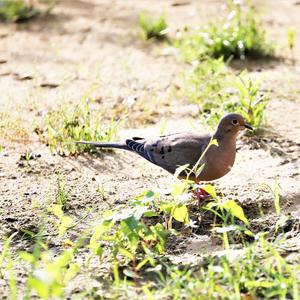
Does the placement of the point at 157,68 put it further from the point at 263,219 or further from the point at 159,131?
the point at 263,219

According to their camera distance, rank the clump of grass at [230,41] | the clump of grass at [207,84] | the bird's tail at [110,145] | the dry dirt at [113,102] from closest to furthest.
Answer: the dry dirt at [113,102] < the bird's tail at [110,145] < the clump of grass at [207,84] < the clump of grass at [230,41]

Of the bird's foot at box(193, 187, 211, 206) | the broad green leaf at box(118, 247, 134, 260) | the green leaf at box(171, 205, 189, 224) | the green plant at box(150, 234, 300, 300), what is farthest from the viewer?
the bird's foot at box(193, 187, 211, 206)

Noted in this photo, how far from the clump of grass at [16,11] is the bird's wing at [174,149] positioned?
13.4ft

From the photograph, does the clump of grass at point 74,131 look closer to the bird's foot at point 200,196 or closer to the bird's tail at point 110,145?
the bird's tail at point 110,145

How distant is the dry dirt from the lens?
530 centimetres

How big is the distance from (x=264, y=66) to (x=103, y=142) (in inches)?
94.9

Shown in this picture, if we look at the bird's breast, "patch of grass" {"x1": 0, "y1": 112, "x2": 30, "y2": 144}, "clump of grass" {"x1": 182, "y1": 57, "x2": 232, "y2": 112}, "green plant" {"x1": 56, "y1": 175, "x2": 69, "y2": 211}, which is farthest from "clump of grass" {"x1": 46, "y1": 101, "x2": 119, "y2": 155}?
the bird's breast

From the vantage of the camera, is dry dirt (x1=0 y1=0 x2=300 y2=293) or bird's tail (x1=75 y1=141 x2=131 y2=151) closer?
dry dirt (x1=0 y1=0 x2=300 y2=293)

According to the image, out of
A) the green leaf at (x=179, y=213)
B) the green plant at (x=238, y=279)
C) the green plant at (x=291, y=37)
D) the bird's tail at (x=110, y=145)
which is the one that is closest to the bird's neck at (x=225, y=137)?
the bird's tail at (x=110, y=145)

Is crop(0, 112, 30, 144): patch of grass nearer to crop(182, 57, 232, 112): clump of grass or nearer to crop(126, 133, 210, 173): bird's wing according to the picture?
crop(126, 133, 210, 173): bird's wing

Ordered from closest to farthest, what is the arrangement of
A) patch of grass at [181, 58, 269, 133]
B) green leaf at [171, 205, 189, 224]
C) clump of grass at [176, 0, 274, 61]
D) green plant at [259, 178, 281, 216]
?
green leaf at [171, 205, 189, 224]
green plant at [259, 178, 281, 216]
patch of grass at [181, 58, 269, 133]
clump of grass at [176, 0, 274, 61]

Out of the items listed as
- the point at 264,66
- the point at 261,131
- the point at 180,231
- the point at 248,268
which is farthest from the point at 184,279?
the point at 264,66

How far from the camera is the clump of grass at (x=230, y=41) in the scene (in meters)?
7.68

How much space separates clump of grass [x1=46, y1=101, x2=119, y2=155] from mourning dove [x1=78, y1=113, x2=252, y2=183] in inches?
20.4
